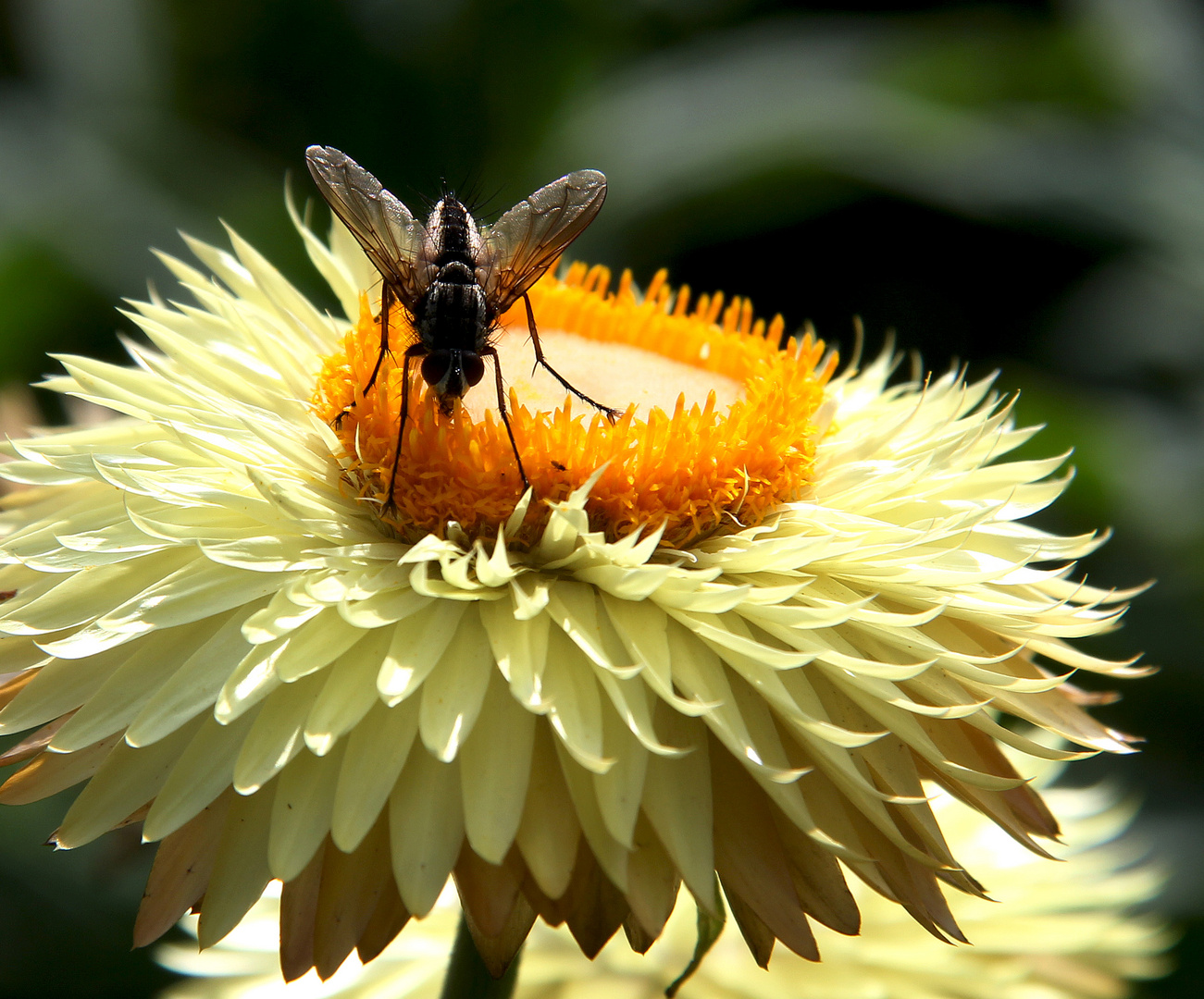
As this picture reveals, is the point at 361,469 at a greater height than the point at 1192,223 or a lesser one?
lesser

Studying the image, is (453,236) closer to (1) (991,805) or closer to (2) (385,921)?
(2) (385,921)

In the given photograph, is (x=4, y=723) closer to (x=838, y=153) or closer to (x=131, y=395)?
(x=131, y=395)

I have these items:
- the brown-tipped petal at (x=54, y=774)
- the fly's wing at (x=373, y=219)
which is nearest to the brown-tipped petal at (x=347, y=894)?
the brown-tipped petal at (x=54, y=774)

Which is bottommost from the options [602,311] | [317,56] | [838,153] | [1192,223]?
[602,311]

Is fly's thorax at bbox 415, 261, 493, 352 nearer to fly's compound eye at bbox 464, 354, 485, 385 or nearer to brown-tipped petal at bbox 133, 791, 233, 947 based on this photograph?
fly's compound eye at bbox 464, 354, 485, 385

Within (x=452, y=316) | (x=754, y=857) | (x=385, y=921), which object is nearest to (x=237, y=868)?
(x=385, y=921)

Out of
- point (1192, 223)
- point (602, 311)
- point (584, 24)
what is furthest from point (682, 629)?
point (584, 24)

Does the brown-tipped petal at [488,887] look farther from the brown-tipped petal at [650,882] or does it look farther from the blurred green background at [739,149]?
the blurred green background at [739,149]
